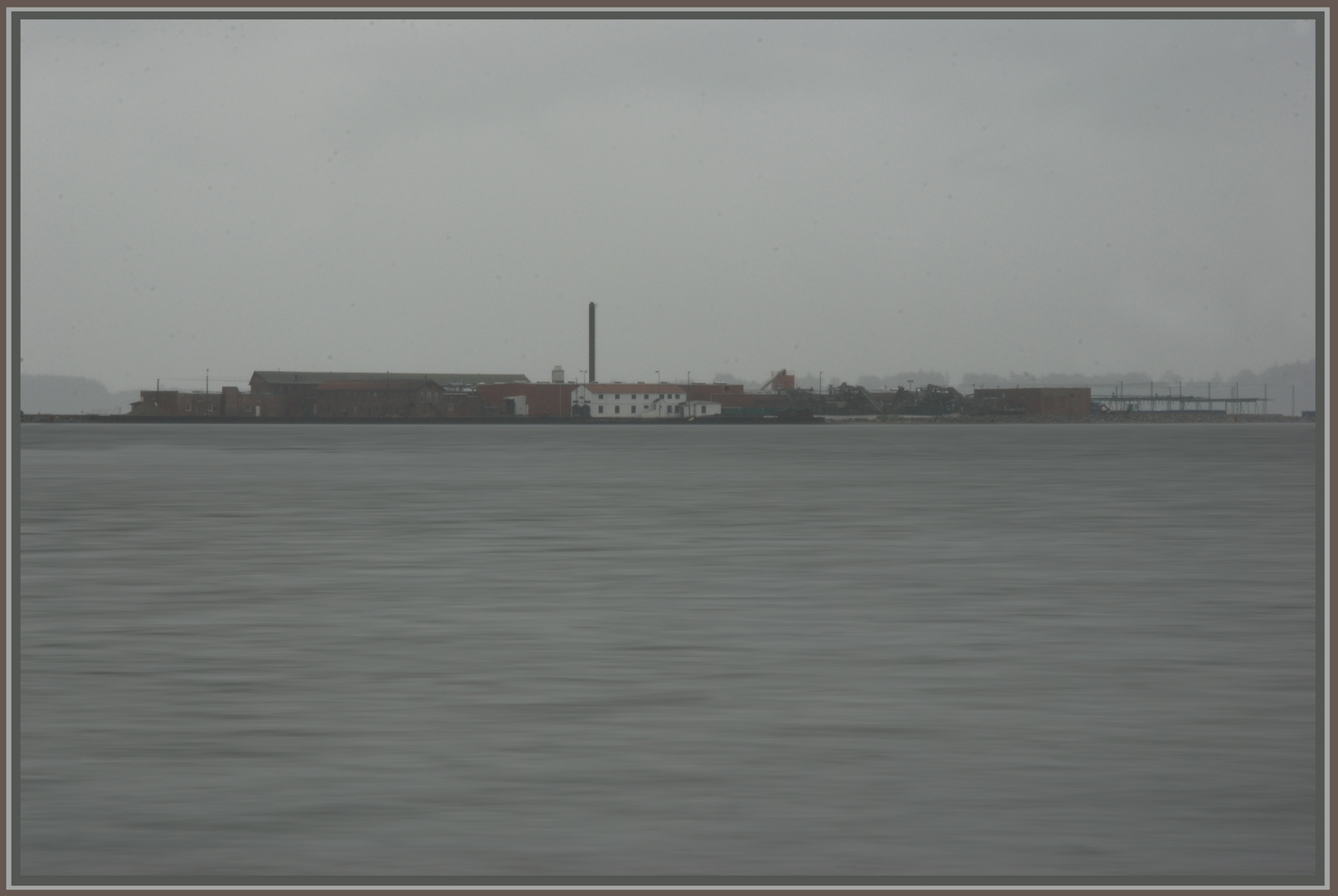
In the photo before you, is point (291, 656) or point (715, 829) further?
point (291, 656)

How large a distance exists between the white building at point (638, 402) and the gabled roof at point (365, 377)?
1831cm

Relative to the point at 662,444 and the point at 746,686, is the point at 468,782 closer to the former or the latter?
the point at 746,686

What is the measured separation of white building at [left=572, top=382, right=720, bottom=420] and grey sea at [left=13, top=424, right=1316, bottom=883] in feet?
454

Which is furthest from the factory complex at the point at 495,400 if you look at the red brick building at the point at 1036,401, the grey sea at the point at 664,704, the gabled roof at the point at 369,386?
the grey sea at the point at 664,704

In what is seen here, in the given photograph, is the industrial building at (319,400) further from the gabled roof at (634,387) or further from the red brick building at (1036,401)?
the red brick building at (1036,401)

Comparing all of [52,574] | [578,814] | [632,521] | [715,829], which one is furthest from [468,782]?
[632,521]

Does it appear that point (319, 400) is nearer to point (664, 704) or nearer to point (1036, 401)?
point (1036, 401)

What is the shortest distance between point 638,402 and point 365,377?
1509 inches

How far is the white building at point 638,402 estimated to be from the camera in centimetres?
16150

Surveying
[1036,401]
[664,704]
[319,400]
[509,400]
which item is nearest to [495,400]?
[509,400]

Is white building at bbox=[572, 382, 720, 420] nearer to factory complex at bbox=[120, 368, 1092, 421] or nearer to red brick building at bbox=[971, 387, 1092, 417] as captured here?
factory complex at bbox=[120, 368, 1092, 421]

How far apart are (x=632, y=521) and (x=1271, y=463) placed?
132ft

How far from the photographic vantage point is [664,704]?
891 centimetres

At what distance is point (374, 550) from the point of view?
19.7 metres
